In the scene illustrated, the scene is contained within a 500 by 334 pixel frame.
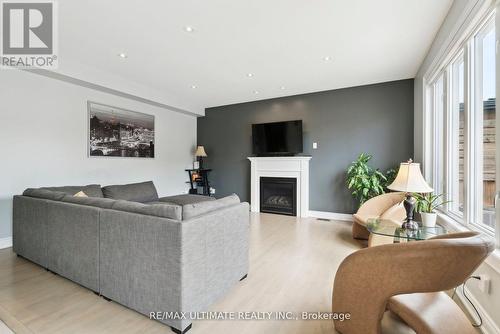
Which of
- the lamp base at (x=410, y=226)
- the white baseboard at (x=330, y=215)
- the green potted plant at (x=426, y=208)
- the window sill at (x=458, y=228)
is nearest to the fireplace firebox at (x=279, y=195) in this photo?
the white baseboard at (x=330, y=215)

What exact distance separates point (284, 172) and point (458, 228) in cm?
319

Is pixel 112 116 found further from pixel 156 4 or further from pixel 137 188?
pixel 156 4

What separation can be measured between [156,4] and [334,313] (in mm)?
2966

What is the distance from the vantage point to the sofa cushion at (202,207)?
1593mm

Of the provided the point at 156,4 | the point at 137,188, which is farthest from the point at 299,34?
the point at 137,188

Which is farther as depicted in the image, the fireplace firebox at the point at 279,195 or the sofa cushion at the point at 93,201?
the fireplace firebox at the point at 279,195

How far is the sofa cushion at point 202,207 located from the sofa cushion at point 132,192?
2444mm

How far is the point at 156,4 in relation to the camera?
2.15 metres

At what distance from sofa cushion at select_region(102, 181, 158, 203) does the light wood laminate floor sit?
4.20ft

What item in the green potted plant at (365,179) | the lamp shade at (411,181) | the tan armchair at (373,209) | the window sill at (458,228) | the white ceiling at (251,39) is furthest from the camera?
the green potted plant at (365,179)

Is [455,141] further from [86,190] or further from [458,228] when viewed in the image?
[86,190]

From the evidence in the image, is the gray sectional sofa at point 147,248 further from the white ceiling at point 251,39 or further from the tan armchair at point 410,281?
the white ceiling at point 251,39

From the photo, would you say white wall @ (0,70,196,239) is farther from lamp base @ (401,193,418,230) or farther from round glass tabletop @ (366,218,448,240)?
lamp base @ (401,193,418,230)

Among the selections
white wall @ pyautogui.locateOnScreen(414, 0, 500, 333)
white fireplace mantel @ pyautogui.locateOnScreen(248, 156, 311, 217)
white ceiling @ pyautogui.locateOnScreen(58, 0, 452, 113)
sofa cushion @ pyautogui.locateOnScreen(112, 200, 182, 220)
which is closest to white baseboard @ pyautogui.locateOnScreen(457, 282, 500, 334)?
white wall @ pyautogui.locateOnScreen(414, 0, 500, 333)
